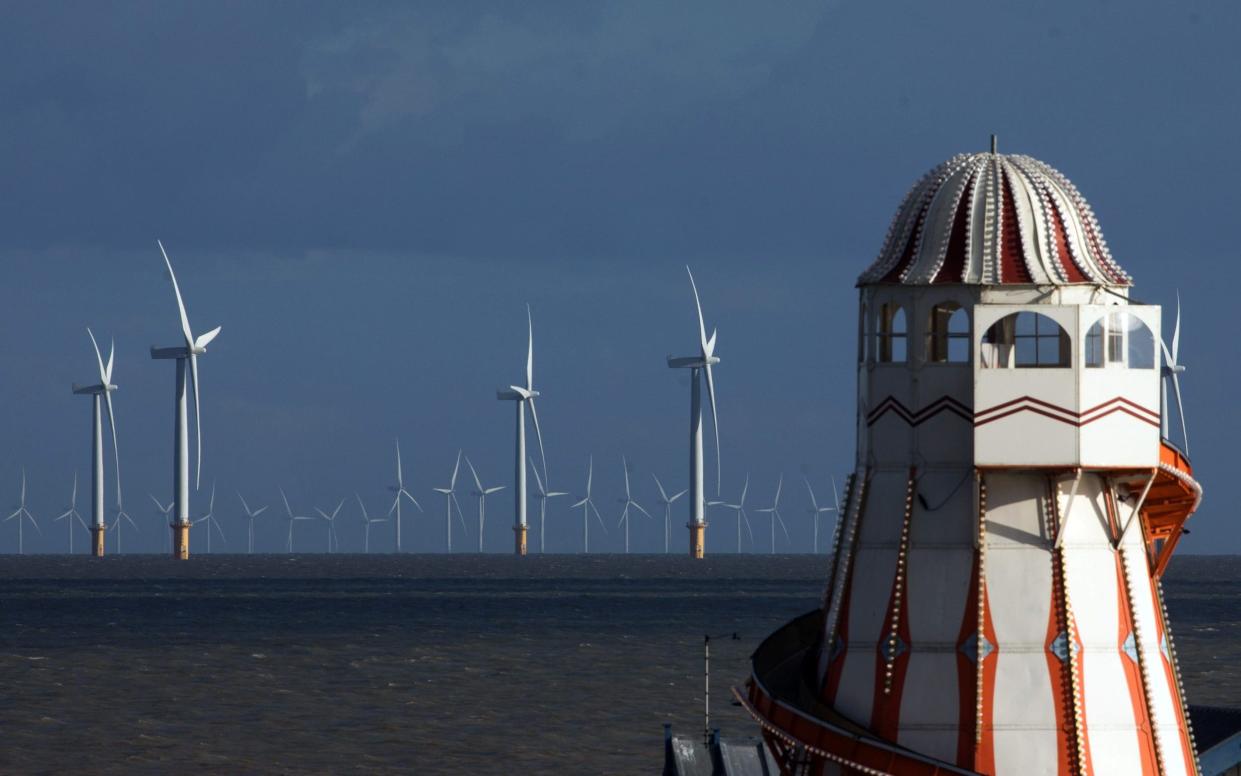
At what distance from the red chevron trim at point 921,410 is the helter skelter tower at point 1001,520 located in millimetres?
32

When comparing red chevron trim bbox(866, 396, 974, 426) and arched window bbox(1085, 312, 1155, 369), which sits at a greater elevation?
arched window bbox(1085, 312, 1155, 369)

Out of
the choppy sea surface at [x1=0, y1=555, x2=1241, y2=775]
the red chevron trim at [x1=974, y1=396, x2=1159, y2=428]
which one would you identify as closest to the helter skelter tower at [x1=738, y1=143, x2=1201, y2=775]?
the red chevron trim at [x1=974, y1=396, x2=1159, y2=428]

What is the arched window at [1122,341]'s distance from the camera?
3084cm

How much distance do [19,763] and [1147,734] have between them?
2550 inches

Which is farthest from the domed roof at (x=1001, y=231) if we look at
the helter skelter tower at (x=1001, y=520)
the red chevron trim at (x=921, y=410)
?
the red chevron trim at (x=921, y=410)

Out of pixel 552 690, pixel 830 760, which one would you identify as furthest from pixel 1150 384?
pixel 552 690

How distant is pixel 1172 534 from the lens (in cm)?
3384

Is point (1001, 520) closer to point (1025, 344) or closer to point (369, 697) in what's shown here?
point (1025, 344)

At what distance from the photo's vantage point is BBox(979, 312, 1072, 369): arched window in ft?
106

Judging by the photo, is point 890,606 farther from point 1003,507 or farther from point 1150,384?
point 1150,384

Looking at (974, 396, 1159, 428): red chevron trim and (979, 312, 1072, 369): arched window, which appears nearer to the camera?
(974, 396, 1159, 428): red chevron trim

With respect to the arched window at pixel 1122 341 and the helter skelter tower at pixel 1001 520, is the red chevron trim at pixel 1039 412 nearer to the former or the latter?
the helter skelter tower at pixel 1001 520

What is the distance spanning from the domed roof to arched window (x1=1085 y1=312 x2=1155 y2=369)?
60 cm

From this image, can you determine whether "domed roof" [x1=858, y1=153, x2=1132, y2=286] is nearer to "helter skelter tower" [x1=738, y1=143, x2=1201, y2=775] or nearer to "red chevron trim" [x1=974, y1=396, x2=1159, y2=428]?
"helter skelter tower" [x1=738, y1=143, x2=1201, y2=775]
